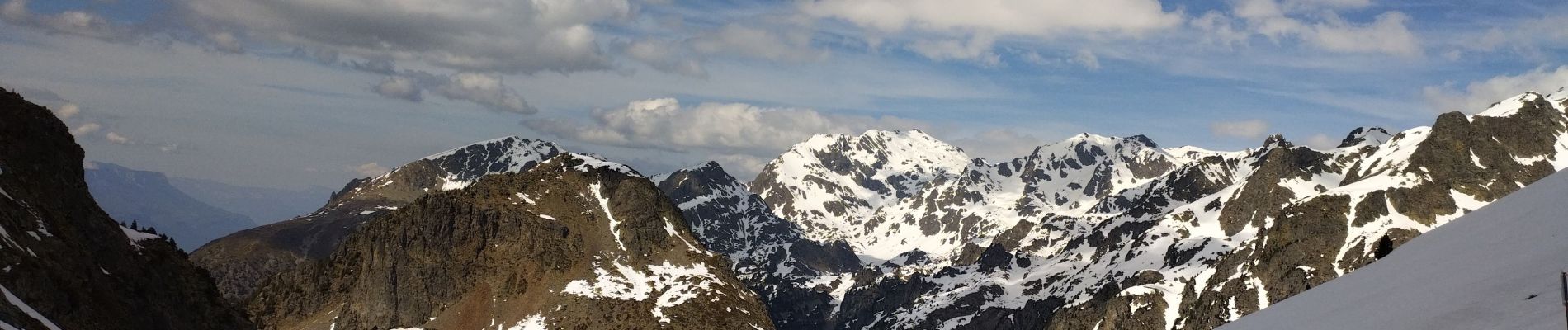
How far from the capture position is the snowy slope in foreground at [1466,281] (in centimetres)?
2225

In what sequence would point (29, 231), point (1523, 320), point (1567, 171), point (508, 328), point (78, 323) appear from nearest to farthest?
point (1523, 320) < point (1567, 171) < point (78, 323) < point (29, 231) < point (508, 328)

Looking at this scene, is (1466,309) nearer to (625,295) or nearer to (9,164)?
(9,164)

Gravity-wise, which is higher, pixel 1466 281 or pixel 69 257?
pixel 69 257

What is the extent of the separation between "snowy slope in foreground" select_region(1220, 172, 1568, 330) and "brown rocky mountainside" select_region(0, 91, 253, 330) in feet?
188

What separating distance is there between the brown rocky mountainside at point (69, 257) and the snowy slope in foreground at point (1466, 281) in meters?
57.3

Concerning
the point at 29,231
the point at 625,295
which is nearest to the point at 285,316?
the point at 625,295

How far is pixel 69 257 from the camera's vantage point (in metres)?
73.8

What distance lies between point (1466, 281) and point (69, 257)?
81.7m

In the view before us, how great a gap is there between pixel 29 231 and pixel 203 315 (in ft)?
67.7

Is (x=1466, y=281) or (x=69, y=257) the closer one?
(x=1466, y=281)

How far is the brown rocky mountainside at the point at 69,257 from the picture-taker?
6519cm

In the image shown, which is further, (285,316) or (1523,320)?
(285,316)

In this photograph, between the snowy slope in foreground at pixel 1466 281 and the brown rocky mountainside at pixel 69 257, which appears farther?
the brown rocky mountainside at pixel 69 257

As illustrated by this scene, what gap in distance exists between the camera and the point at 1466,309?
22.9m
